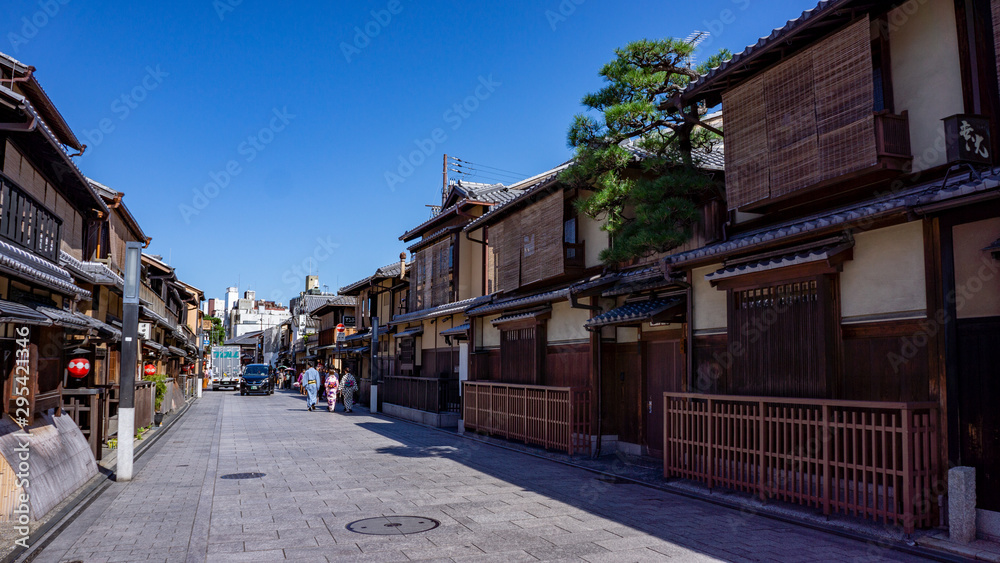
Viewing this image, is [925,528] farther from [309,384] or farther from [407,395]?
[309,384]

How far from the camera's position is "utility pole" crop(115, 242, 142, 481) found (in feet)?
35.8

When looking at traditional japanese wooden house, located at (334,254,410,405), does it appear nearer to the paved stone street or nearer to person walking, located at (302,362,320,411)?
person walking, located at (302,362,320,411)

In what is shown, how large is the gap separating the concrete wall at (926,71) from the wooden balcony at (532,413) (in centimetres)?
804

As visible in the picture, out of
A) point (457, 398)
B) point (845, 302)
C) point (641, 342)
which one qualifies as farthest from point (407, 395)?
point (845, 302)

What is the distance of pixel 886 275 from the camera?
26.3ft

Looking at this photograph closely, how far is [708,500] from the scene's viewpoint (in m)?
9.27

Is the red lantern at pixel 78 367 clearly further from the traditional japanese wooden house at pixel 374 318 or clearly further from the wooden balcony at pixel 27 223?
the traditional japanese wooden house at pixel 374 318

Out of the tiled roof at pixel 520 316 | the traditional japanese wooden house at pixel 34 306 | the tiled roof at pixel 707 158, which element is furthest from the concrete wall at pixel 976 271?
the traditional japanese wooden house at pixel 34 306

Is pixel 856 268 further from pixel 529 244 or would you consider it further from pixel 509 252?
pixel 509 252

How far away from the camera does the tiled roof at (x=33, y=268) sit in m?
8.05

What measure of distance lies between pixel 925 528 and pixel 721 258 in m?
4.80

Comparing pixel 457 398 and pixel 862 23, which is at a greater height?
pixel 862 23

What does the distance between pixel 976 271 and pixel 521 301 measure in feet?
36.3

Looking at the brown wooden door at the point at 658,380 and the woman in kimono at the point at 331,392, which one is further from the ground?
the brown wooden door at the point at 658,380
